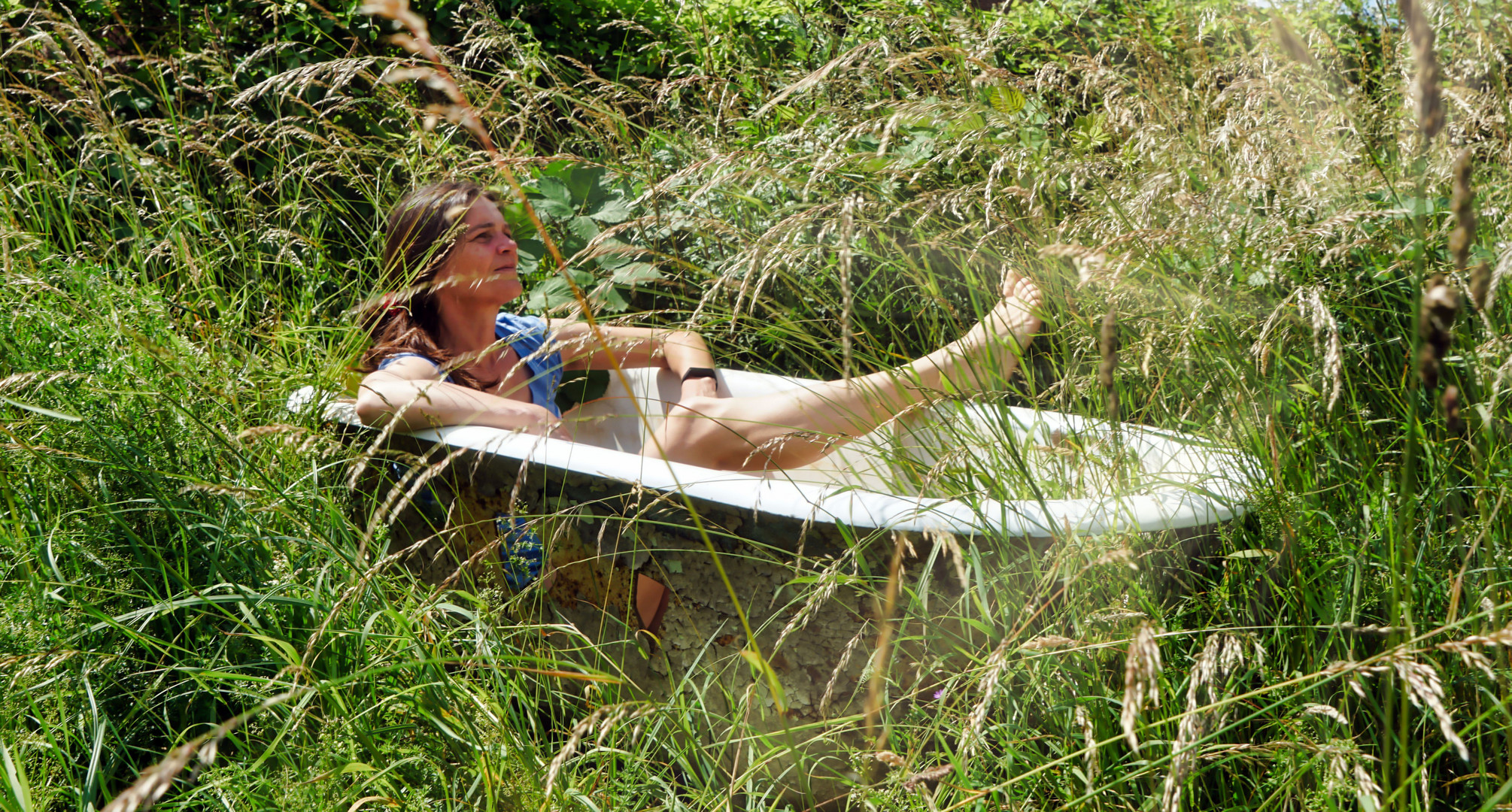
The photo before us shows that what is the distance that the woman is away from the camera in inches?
57.1

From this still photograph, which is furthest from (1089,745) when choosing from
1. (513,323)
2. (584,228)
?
(584,228)

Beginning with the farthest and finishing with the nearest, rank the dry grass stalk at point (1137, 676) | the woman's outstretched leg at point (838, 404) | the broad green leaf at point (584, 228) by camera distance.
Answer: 1. the broad green leaf at point (584, 228)
2. the woman's outstretched leg at point (838, 404)
3. the dry grass stalk at point (1137, 676)

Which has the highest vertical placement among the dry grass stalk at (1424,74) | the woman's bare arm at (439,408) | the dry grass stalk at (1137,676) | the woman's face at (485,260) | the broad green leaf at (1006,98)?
the dry grass stalk at (1424,74)

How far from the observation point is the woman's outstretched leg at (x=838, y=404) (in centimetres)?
136

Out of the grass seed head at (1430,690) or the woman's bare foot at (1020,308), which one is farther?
the woman's bare foot at (1020,308)

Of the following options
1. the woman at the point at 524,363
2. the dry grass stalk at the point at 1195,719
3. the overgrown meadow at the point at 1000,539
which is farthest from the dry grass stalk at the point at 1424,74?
the woman at the point at 524,363

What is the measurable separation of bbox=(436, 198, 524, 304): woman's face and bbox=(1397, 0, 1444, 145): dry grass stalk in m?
1.65

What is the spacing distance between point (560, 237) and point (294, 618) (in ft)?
4.40

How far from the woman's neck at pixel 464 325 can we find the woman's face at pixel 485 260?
33 millimetres

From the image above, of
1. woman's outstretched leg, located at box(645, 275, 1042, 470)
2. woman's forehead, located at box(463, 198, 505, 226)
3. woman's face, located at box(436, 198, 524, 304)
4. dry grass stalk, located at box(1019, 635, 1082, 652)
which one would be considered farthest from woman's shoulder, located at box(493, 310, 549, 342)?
dry grass stalk, located at box(1019, 635, 1082, 652)

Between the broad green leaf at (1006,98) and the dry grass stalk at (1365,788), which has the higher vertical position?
the broad green leaf at (1006,98)

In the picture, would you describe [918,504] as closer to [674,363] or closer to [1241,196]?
[1241,196]

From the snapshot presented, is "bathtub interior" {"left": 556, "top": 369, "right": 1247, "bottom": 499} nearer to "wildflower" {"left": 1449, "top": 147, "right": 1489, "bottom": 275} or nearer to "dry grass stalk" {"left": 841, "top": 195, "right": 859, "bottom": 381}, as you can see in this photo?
"dry grass stalk" {"left": 841, "top": 195, "right": 859, "bottom": 381}

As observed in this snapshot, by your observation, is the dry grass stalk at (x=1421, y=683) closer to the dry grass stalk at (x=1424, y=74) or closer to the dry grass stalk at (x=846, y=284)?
the dry grass stalk at (x=1424, y=74)
